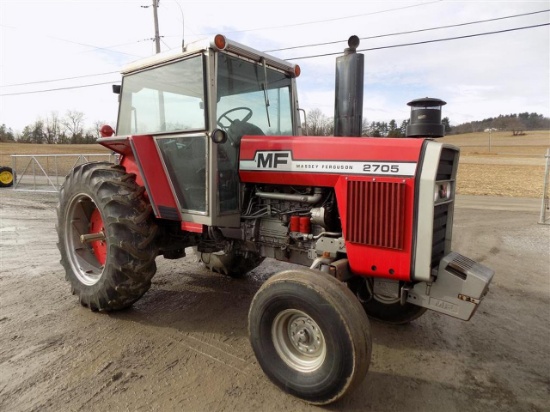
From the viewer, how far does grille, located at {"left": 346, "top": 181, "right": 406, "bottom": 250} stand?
2637 millimetres

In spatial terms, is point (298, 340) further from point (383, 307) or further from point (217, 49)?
point (217, 49)

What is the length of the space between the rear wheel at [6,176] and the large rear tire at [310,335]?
1734 cm

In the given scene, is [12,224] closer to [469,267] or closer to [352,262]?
[352,262]

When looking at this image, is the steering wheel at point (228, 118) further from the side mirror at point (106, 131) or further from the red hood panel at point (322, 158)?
the side mirror at point (106, 131)

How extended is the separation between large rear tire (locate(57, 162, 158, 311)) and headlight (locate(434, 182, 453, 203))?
2.45 metres

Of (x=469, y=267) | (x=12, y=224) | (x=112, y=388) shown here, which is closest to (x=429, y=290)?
(x=469, y=267)

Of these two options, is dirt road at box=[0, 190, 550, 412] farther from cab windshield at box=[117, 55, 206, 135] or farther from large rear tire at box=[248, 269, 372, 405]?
cab windshield at box=[117, 55, 206, 135]

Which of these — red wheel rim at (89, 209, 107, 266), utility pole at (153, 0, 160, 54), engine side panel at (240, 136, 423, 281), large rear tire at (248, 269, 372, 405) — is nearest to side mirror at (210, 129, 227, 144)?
engine side panel at (240, 136, 423, 281)

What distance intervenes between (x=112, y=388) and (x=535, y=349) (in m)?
3.37

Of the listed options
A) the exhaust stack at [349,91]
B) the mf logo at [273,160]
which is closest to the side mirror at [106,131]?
the mf logo at [273,160]

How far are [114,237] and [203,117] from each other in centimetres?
132

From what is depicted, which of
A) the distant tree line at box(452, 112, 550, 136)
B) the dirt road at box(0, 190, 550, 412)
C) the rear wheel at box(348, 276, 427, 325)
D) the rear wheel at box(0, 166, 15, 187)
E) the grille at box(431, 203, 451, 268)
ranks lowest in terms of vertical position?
the dirt road at box(0, 190, 550, 412)

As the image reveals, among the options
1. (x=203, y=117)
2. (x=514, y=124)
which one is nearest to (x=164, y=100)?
(x=203, y=117)

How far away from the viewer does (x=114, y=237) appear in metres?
3.41
